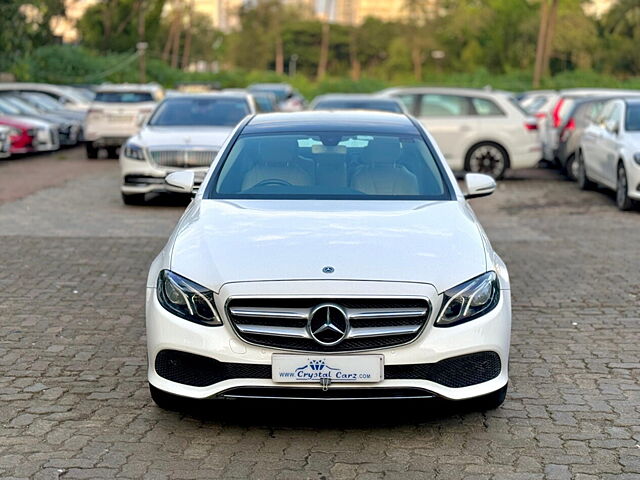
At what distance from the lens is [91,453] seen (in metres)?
5.52

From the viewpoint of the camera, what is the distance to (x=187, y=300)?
18.8 feet

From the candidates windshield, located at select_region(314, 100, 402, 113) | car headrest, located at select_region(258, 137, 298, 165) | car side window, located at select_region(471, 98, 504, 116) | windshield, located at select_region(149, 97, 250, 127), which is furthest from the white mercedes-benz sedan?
car side window, located at select_region(471, 98, 504, 116)

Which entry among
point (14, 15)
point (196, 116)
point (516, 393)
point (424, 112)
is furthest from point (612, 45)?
point (516, 393)

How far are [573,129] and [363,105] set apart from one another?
142 inches

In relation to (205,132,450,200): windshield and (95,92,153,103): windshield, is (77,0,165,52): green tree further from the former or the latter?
(205,132,450,200): windshield

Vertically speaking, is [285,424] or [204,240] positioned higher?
→ [204,240]

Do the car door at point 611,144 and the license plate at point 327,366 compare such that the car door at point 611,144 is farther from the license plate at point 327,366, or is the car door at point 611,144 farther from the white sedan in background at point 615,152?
the license plate at point 327,366

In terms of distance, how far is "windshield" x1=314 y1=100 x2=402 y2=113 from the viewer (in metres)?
19.6

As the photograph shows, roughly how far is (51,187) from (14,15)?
1948cm

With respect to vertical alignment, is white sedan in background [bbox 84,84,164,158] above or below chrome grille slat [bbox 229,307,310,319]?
below

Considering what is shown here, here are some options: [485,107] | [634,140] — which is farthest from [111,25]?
[634,140]

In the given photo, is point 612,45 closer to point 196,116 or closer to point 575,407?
point 196,116

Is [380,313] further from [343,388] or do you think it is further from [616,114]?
[616,114]

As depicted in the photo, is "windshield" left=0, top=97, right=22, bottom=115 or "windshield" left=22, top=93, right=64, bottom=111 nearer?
"windshield" left=0, top=97, right=22, bottom=115
